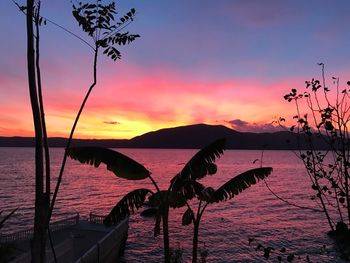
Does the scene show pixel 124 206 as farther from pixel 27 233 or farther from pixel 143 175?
pixel 27 233

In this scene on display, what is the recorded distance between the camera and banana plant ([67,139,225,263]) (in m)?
11.6

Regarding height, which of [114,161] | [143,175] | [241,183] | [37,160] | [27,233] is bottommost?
[27,233]

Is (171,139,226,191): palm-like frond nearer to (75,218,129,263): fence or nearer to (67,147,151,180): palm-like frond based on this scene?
(67,147,151,180): palm-like frond

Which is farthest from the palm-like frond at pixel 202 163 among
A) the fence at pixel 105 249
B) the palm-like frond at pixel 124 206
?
the fence at pixel 105 249

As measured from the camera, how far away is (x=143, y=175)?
40.0 feet

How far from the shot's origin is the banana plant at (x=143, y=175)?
11625 millimetres

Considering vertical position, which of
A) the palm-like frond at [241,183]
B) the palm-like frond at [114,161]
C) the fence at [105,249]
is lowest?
the fence at [105,249]

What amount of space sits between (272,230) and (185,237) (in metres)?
10.7

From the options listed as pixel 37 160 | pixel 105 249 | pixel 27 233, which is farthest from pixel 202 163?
pixel 27 233

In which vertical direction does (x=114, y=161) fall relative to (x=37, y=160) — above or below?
below

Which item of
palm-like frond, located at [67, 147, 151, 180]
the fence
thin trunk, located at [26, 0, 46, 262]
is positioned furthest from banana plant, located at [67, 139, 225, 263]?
thin trunk, located at [26, 0, 46, 262]

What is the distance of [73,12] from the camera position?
4.58 meters

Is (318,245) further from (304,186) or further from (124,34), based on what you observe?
(304,186)

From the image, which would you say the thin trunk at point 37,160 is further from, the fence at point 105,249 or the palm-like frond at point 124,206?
the fence at point 105,249
